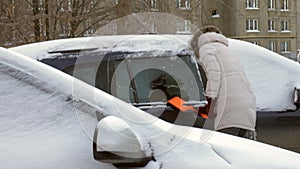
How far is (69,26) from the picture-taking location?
9.21m

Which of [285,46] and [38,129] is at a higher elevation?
[38,129]

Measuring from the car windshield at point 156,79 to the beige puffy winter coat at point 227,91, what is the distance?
18cm

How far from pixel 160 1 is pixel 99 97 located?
6921mm

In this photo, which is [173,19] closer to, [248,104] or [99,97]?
[248,104]

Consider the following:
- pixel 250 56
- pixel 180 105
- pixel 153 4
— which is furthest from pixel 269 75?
pixel 153 4

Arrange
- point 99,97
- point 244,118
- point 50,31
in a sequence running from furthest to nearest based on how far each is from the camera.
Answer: point 50,31, point 244,118, point 99,97

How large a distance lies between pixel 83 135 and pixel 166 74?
2.20 meters

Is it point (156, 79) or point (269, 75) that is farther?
point (269, 75)

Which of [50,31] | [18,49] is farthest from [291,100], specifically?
[50,31]

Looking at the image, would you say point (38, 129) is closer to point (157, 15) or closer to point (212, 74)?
point (212, 74)

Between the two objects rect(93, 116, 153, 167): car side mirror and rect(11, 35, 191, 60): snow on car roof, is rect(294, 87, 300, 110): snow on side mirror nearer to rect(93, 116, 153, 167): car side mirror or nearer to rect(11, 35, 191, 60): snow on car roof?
rect(11, 35, 191, 60): snow on car roof

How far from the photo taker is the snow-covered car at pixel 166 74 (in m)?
4.15

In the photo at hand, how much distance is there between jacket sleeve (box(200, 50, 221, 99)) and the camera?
13.4ft

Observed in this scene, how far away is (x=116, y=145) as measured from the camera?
2055 millimetres
